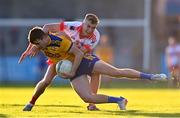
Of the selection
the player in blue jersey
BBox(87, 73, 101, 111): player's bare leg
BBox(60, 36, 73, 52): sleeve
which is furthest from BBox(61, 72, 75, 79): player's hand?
BBox(87, 73, 101, 111): player's bare leg

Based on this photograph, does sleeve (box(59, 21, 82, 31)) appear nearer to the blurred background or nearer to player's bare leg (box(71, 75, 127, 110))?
player's bare leg (box(71, 75, 127, 110))

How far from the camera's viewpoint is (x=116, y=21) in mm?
42156

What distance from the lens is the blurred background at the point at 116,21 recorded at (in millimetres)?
40281

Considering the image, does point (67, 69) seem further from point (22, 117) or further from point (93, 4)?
point (93, 4)

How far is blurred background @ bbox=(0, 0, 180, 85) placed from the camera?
40281mm

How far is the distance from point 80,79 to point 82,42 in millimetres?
881

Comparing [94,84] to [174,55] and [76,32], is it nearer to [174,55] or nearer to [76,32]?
[76,32]

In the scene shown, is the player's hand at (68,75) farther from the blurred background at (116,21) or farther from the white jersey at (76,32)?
the blurred background at (116,21)

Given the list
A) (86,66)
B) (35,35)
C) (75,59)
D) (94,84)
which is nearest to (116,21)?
(94,84)

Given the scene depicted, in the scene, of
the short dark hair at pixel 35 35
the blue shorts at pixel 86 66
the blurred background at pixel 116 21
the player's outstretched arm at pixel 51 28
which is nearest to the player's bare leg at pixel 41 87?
the blue shorts at pixel 86 66

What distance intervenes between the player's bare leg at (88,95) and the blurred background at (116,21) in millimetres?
24161

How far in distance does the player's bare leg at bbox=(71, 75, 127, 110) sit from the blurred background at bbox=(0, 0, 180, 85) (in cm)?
2416

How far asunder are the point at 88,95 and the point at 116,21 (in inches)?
1075

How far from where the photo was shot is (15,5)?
42.8 m
